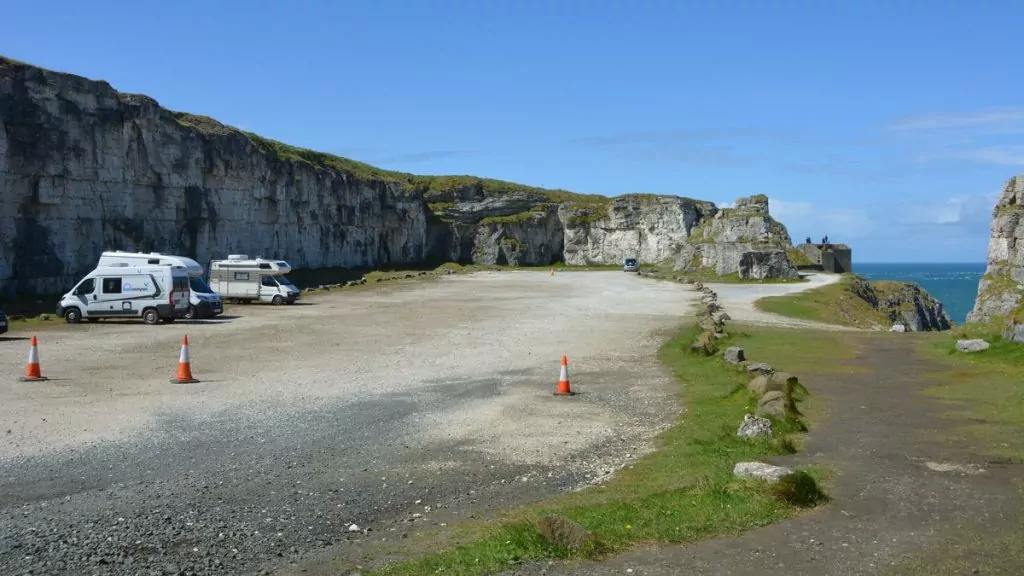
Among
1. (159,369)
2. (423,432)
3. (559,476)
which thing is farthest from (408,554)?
(159,369)

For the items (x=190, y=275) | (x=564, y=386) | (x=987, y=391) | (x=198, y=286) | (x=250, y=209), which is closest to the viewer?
(x=987, y=391)

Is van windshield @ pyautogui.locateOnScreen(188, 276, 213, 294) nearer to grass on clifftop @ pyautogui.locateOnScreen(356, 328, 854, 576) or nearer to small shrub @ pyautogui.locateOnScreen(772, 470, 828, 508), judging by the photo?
grass on clifftop @ pyautogui.locateOnScreen(356, 328, 854, 576)

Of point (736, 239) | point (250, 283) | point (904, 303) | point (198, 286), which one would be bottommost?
point (904, 303)

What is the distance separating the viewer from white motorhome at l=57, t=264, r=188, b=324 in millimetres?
33219

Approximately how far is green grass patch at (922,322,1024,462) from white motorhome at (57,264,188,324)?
2736cm

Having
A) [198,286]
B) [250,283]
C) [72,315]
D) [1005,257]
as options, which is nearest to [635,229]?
[250,283]

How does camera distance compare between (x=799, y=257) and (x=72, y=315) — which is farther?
(x=799, y=257)

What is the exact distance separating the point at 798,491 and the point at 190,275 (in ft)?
106

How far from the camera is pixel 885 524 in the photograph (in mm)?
8195

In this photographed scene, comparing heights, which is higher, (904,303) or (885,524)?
(885,524)

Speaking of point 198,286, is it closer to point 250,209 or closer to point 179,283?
point 179,283

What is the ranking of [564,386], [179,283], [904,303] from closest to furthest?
1. [564,386]
2. [179,283]
3. [904,303]

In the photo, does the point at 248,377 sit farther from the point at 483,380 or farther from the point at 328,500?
the point at 328,500

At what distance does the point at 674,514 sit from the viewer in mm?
8625
